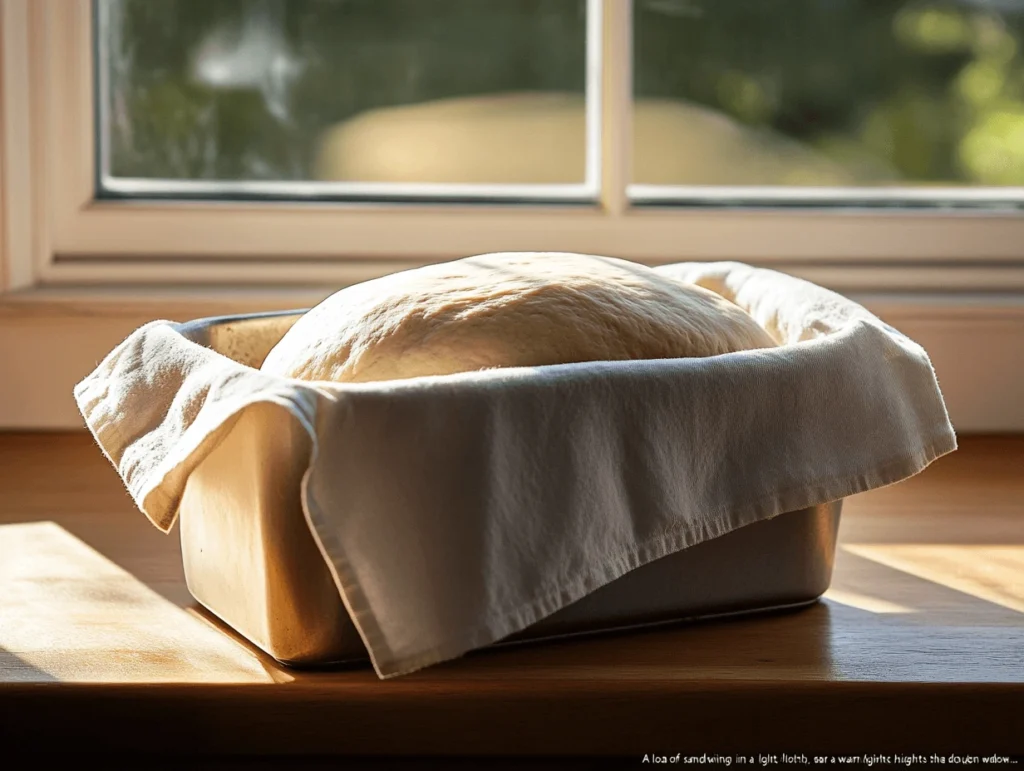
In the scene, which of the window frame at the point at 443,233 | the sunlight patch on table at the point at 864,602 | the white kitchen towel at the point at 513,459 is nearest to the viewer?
the white kitchen towel at the point at 513,459

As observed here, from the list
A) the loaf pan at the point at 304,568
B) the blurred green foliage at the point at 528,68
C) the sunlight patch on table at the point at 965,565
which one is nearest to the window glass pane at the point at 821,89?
the blurred green foliage at the point at 528,68

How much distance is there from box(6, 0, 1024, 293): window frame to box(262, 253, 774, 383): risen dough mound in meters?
0.54

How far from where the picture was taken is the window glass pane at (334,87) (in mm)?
1097

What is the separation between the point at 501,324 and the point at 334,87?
681 millimetres

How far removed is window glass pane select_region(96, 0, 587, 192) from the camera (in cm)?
110

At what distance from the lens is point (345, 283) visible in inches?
41.9

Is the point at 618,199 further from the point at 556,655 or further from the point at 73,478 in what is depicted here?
the point at 556,655

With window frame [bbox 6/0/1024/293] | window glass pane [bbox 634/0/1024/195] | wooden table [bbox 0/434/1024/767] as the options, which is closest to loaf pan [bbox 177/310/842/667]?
wooden table [bbox 0/434/1024/767]

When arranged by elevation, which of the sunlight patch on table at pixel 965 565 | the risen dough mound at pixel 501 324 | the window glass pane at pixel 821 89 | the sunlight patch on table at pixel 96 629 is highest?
the window glass pane at pixel 821 89

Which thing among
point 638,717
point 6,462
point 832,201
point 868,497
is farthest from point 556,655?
point 832,201

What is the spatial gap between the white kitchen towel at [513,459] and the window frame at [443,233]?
1.76ft

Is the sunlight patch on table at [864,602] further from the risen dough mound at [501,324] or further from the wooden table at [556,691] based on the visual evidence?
the risen dough mound at [501,324]

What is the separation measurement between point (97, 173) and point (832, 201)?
68 cm

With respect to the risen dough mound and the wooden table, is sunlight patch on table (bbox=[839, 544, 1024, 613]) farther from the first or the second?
the risen dough mound
